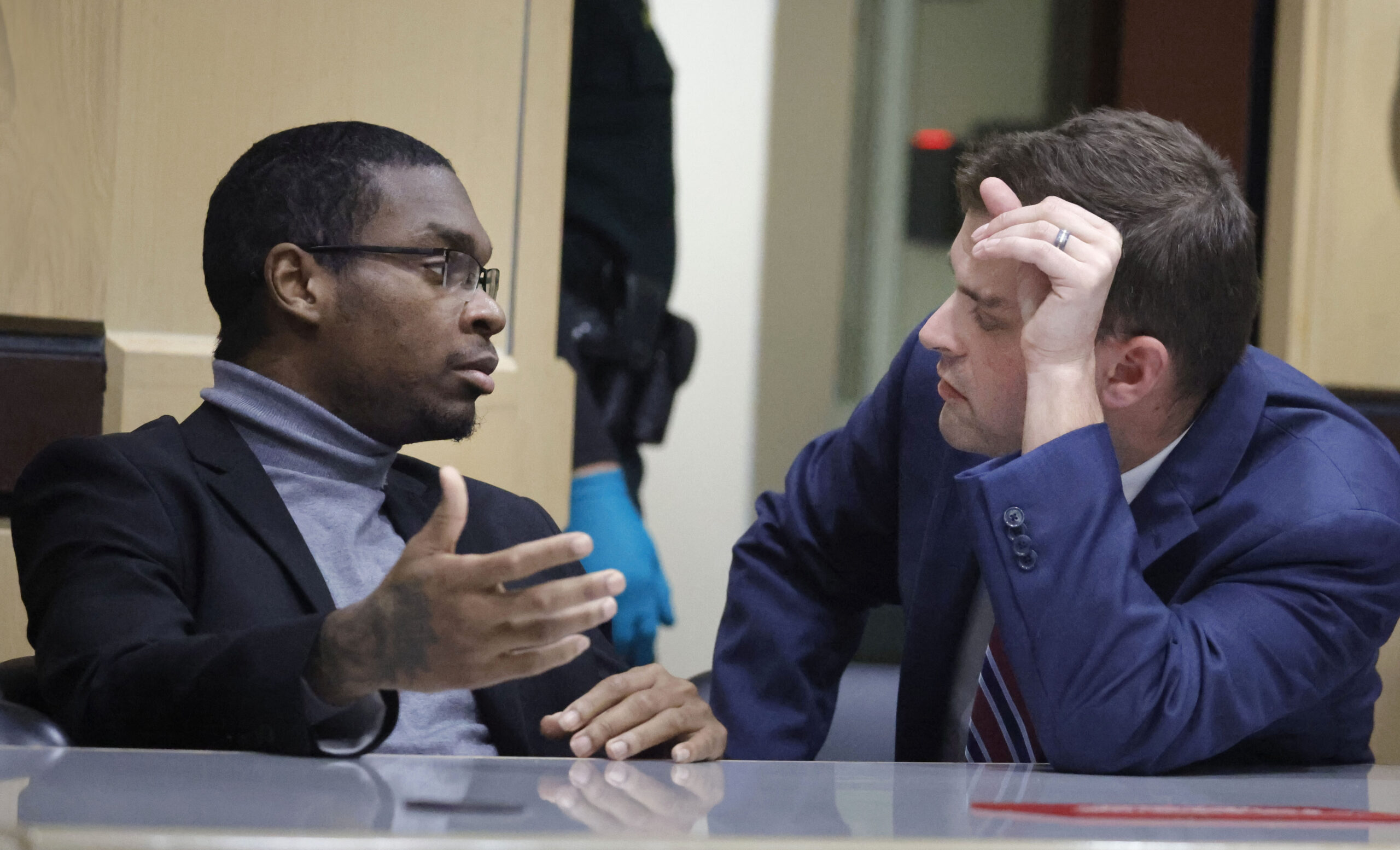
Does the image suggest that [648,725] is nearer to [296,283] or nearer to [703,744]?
[703,744]

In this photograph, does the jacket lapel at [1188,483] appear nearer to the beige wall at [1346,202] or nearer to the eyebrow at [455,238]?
the eyebrow at [455,238]

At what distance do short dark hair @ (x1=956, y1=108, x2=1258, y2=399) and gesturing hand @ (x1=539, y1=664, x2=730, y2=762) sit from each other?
52 centimetres

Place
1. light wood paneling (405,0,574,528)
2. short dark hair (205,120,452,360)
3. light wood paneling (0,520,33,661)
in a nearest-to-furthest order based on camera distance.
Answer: short dark hair (205,120,452,360), light wood paneling (0,520,33,661), light wood paneling (405,0,574,528)

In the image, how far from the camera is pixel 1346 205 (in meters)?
2.19

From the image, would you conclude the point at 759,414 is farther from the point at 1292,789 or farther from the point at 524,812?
the point at 524,812

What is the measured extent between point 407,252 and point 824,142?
2055 millimetres

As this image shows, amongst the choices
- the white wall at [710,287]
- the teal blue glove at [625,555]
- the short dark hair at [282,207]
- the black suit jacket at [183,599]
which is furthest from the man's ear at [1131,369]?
the white wall at [710,287]

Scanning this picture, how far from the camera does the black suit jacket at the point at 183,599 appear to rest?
892mm

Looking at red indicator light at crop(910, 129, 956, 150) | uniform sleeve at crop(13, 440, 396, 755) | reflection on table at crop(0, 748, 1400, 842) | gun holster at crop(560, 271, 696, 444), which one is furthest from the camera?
red indicator light at crop(910, 129, 956, 150)

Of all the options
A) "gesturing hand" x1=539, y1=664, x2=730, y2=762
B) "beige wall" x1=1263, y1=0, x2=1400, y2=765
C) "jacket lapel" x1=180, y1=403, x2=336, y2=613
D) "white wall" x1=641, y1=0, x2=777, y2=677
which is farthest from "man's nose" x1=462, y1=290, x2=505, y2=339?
"white wall" x1=641, y1=0, x2=777, y2=677

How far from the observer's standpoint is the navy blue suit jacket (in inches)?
42.1

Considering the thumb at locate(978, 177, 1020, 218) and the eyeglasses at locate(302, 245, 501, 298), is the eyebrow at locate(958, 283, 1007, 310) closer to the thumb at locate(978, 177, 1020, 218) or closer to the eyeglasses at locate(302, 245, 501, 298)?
the thumb at locate(978, 177, 1020, 218)

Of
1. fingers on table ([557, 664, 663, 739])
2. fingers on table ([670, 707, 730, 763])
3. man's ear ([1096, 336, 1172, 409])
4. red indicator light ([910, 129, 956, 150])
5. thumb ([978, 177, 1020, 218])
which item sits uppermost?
red indicator light ([910, 129, 956, 150])

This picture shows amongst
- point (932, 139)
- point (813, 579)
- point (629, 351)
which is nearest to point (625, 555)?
point (629, 351)
